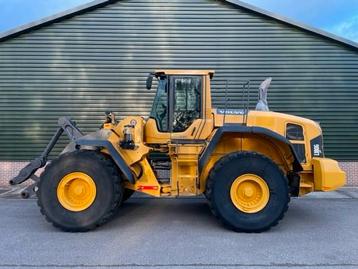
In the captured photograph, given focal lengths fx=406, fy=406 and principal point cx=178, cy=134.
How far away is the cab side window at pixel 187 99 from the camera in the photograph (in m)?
7.42

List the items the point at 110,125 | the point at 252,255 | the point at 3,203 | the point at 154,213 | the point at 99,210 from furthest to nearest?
the point at 3,203
the point at 154,213
the point at 110,125
the point at 99,210
the point at 252,255

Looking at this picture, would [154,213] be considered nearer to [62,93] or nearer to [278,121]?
[278,121]

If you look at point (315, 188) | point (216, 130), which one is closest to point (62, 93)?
point (216, 130)

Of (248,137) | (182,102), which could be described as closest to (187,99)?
(182,102)

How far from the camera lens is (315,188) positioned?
7289 mm

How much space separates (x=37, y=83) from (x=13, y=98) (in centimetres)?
87

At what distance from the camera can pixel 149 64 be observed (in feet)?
41.5

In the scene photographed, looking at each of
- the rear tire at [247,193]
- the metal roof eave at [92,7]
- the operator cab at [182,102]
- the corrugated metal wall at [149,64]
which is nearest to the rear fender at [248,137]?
the rear tire at [247,193]

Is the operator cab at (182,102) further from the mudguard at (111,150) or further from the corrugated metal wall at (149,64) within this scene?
the corrugated metal wall at (149,64)

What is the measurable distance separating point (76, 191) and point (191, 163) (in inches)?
81.6

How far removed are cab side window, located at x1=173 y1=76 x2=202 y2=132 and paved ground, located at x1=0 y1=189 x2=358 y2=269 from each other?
1920mm

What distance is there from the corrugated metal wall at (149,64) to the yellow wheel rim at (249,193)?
5796 millimetres

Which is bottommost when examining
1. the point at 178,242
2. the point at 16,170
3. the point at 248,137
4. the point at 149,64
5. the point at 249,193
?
the point at 178,242

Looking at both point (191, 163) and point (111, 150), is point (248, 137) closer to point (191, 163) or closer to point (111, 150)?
point (191, 163)
